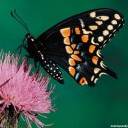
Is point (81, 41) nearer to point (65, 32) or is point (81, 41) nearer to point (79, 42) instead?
point (79, 42)

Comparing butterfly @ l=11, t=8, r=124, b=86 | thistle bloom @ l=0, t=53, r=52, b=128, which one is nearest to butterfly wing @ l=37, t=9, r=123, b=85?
butterfly @ l=11, t=8, r=124, b=86

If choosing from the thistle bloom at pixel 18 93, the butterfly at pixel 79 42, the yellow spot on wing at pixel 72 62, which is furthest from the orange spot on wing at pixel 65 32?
the thistle bloom at pixel 18 93

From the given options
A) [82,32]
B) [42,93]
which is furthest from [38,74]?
[82,32]

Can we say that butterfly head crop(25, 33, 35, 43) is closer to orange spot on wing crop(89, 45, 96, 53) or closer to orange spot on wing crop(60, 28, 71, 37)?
orange spot on wing crop(60, 28, 71, 37)

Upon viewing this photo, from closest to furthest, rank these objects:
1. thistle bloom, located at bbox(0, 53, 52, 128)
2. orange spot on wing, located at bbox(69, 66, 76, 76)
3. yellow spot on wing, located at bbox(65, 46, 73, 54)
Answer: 1. thistle bloom, located at bbox(0, 53, 52, 128)
2. orange spot on wing, located at bbox(69, 66, 76, 76)
3. yellow spot on wing, located at bbox(65, 46, 73, 54)

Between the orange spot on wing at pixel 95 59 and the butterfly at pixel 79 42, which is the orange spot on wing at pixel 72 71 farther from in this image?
the orange spot on wing at pixel 95 59

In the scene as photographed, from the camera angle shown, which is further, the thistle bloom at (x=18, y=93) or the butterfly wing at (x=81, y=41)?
the butterfly wing at (x=81, y=41)

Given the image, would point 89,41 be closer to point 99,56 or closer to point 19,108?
point 99,56

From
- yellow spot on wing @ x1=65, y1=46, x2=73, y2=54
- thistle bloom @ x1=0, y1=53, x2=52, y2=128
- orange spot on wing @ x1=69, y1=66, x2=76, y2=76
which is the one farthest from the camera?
yellow spot on wing @ x1=65, y1=46, x2=73, y2=54

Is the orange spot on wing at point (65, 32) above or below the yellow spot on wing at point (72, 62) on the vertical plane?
above

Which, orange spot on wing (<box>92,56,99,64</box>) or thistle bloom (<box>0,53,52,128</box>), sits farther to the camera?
orange spot on wing (<box>92,56,99,64</box>)

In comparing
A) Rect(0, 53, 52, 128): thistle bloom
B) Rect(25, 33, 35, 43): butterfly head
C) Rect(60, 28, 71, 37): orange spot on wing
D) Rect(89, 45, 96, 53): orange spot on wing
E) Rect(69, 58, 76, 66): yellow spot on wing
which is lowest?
Rect(0, 53, 52, 128): thistle bloom
